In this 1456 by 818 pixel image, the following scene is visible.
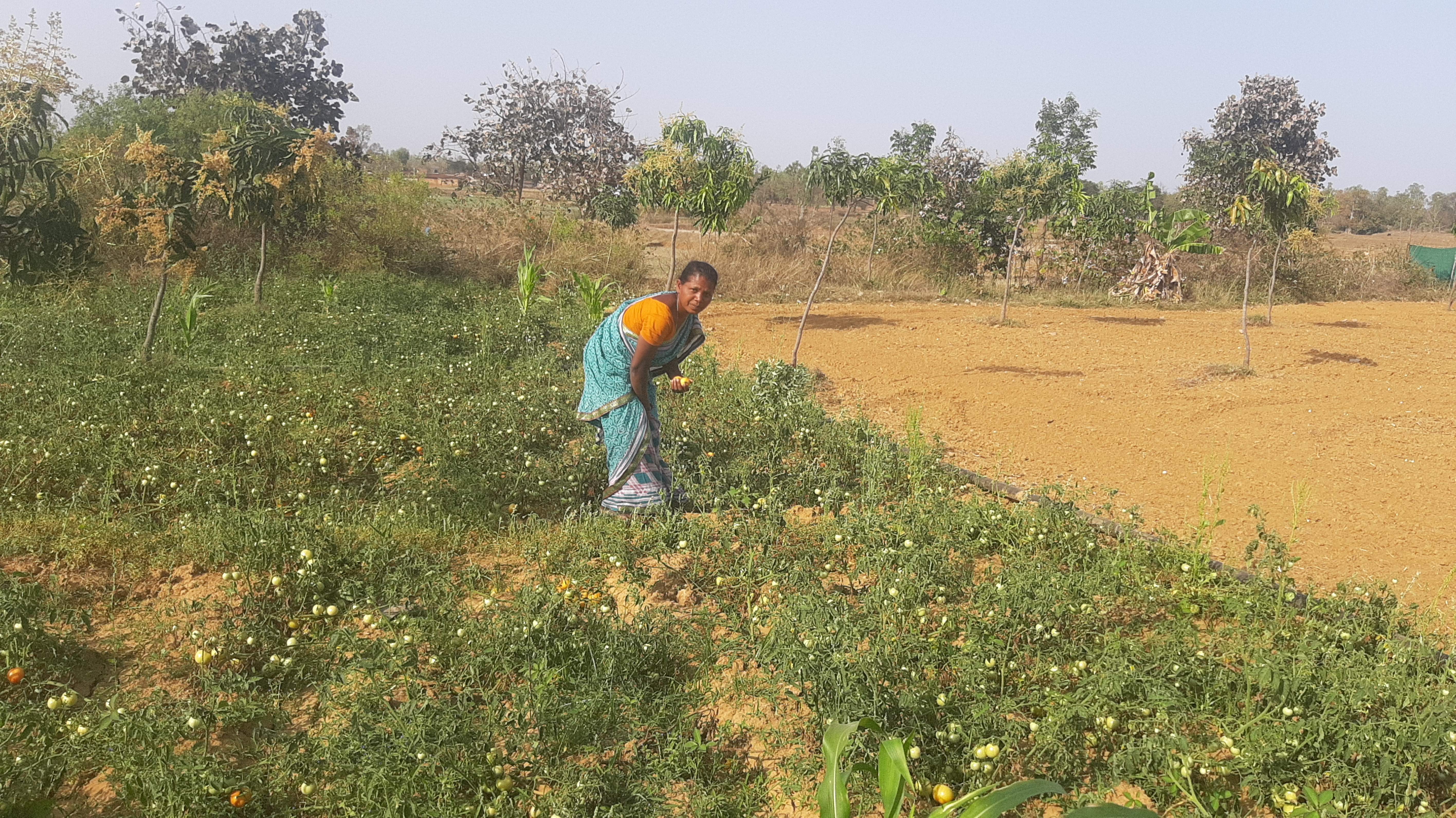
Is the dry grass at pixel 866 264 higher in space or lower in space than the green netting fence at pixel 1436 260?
lower

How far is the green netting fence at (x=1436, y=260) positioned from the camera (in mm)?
19047

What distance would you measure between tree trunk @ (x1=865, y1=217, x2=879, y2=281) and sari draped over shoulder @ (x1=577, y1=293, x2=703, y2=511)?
12487 mm

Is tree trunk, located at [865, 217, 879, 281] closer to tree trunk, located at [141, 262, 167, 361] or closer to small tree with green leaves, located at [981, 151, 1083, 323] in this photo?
small tree with green leaves, located at [981, 151, 1083, 323]

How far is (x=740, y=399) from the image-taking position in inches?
243

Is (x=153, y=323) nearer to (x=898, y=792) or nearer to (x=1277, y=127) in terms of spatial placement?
(x=898, y=792)

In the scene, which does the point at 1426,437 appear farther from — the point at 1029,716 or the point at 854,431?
the point at 1029,716

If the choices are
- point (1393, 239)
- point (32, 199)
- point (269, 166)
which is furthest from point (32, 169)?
point (1393, 239)

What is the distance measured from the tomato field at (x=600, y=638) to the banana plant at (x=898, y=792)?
1.62ft

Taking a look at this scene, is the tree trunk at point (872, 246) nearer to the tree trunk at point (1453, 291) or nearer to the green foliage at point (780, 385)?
the green foliage at point (780, 385)

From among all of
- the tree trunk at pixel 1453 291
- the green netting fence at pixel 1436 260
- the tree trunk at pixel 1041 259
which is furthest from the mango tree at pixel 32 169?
the green netting fence at pixel 1436 260

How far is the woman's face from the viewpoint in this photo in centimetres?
414

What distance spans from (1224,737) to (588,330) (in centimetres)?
700

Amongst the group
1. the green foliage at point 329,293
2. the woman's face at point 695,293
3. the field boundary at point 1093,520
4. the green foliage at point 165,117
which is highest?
the green foliage at point 165,117

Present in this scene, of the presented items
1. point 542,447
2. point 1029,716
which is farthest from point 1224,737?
point 542,447
